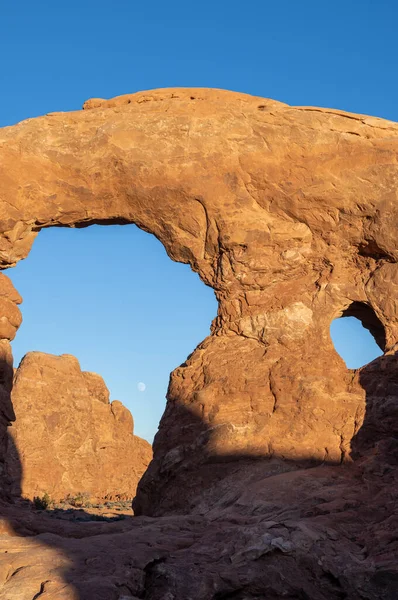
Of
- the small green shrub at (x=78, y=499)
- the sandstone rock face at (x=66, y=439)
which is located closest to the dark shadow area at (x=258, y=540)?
the small green shrub at (x=78, y=499)

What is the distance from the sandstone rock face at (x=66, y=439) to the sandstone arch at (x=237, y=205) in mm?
16209

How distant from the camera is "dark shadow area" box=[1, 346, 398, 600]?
7.16m

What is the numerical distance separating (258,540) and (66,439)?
2303 cm

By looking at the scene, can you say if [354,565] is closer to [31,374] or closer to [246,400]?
[246,400]

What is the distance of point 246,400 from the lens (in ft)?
39.1

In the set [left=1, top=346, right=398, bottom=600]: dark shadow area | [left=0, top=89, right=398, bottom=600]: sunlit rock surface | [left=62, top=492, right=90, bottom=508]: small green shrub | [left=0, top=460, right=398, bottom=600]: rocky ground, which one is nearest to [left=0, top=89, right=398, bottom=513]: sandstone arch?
[left=0, top=89, right=398, bottom=600]: sunlit rock surface

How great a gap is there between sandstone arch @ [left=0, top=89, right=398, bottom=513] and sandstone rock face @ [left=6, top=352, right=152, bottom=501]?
16209mm

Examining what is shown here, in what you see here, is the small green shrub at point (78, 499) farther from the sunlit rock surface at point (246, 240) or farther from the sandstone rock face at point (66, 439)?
the sunlit rock surface at point (246, 240)

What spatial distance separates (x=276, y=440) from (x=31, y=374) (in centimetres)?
1974

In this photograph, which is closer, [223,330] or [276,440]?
[276,440]

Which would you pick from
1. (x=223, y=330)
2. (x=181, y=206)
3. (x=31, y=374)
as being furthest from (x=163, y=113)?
(x=31, y=374)

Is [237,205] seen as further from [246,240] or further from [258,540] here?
[258,540]

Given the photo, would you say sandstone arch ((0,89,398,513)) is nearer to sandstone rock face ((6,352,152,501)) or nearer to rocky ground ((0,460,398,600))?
rocky ground ((0,460,398,600))

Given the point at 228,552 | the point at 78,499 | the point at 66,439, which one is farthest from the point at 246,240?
the point at 66,439
